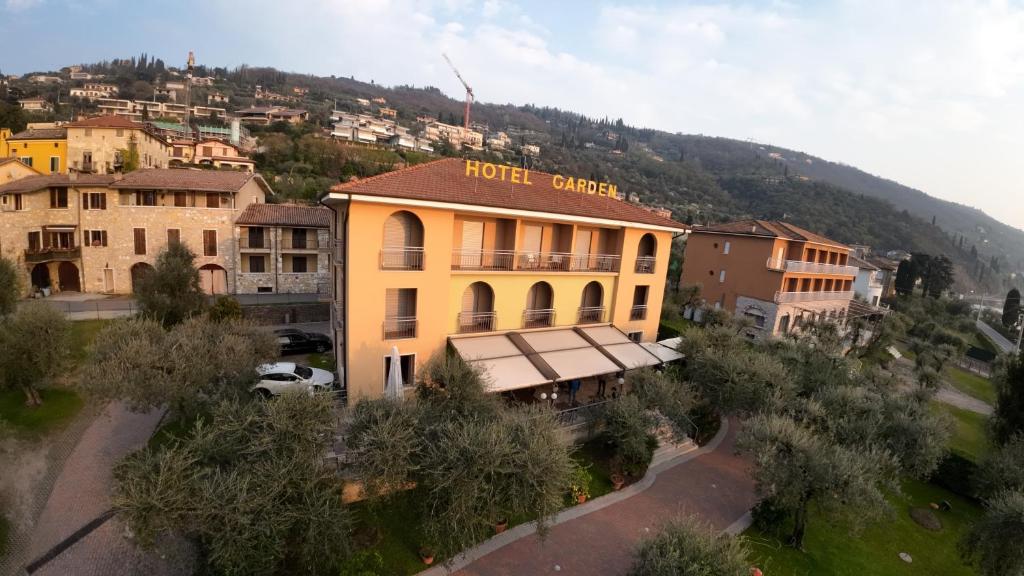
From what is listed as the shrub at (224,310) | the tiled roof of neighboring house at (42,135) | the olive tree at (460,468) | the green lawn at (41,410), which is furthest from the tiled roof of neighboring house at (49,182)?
the olive tree at (460,468)

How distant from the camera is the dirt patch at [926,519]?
60.5 ft

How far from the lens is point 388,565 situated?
42.1 feet

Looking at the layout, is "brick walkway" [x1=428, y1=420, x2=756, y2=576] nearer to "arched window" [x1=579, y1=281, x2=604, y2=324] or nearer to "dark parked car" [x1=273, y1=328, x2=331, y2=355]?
"arched window" [x1=579, y1=281, x2=604, y2=324]

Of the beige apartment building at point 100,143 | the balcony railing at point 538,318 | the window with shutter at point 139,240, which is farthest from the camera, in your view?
the beige apartment building at point 100,143

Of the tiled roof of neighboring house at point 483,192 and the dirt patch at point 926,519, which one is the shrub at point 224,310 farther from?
the dirt patch at point 926,519

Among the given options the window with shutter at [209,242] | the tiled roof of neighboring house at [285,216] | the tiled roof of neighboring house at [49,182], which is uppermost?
the tiled roof of neighboring house at [49,182]

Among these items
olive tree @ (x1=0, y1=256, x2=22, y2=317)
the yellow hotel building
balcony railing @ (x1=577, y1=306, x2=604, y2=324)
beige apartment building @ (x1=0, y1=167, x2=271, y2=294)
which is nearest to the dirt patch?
the yellow hotel building

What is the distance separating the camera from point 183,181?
119ft

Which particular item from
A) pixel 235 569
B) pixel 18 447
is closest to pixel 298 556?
pixel 235 569

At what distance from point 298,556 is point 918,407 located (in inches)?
972

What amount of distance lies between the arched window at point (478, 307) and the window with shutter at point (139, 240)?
3155cm

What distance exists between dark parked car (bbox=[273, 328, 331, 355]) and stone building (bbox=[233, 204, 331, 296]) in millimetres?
11384

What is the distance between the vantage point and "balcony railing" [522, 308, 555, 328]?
78.0 feet

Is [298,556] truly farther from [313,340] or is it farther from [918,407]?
[918,407]
